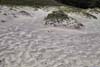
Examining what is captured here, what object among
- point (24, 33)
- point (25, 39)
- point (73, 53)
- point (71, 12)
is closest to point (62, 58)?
point (73, 53)

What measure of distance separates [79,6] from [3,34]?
1172 cm

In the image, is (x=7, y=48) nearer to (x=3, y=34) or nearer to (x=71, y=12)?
(x=3, y=34)

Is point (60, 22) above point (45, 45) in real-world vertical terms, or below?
above

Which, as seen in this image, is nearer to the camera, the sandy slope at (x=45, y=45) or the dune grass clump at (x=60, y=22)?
the sandy slope at (x=45, y=45)

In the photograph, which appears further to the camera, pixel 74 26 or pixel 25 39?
pixel 74 26

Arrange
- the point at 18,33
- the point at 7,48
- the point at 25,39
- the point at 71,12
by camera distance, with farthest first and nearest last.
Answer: the point at 71,12 < the point at 18,33 < the point at 25,39 < the point at 7,48

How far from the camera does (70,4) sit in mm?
18406

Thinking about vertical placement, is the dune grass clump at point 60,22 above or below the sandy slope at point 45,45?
above

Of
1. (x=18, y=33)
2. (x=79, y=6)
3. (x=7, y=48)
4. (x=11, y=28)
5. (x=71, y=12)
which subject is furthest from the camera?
(x=79, y=6)

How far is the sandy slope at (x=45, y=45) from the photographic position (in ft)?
20.2

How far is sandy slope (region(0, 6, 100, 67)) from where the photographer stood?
617cm

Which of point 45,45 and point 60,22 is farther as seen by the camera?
point 60,22

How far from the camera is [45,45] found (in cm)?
739

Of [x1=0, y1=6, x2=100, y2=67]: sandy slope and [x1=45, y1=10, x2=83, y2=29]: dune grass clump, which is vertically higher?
[x1=45, y1=10, x2=83, y2=29]: dune grass clump
